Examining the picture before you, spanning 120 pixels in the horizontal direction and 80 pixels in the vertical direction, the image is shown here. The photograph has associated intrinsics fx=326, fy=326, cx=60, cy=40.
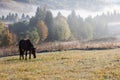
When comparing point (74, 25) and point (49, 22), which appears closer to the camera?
point (49, 22)

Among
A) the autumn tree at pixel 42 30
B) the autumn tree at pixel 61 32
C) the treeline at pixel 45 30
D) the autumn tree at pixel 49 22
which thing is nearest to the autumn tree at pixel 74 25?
the treeline at pixel 45 30

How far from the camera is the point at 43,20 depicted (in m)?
159

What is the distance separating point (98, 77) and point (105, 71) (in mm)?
2592

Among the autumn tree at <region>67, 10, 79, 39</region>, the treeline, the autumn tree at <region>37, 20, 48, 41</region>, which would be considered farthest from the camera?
the autumn tree at <region>67, 10, 79, 39</region>

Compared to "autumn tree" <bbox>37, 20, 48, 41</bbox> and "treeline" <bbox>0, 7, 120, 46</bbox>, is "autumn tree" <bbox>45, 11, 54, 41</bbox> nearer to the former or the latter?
"treeline" <bbox>0, 7, 120, 46</bbox>

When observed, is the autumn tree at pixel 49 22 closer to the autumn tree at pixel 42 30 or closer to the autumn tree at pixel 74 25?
the autumn tree at pixel 42 30

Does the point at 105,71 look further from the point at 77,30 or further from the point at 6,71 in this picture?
the point at 77,30

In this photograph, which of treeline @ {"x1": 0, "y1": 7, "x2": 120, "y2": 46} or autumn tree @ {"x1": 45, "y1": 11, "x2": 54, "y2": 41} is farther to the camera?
autumn tree @ {"x1": 45, "y1": 11, "x2": 54, "y2": 41}

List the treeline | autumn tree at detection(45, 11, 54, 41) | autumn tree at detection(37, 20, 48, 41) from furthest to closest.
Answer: autumn tree at detection(45, 11, 54, 41)
autumn tree at detection(37, 20, 48, 41)
the treeline

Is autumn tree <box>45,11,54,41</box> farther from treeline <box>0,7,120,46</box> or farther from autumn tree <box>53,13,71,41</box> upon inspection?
autumn tree <box>53,13,71,41</box>

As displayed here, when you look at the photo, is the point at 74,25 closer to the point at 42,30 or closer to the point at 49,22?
the point at 49,22

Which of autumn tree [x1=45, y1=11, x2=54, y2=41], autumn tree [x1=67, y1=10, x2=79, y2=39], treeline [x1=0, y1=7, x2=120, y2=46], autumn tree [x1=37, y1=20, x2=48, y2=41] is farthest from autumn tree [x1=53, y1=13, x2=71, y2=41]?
autumn tree [x1=67, y1=10, x2=79, y2=39]

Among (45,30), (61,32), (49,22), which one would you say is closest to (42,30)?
(45,30)

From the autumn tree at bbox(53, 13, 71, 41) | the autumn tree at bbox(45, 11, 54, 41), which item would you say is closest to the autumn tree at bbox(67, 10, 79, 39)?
the autumn tree at bbox(53, 13, 71, 41)
